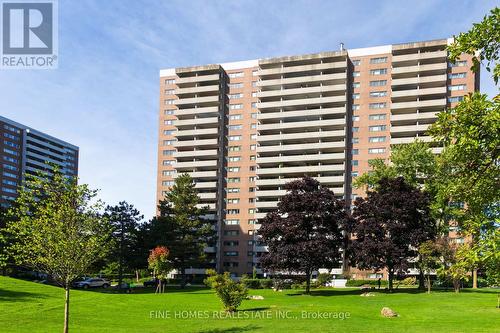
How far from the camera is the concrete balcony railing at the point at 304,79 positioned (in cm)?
11425

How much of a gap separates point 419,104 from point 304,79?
27994 mm

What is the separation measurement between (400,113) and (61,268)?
336 feet

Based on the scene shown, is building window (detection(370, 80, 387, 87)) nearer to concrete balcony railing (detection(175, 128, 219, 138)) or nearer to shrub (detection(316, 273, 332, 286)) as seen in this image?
concrete balcony railing (detection(175, 128, 219, 138))

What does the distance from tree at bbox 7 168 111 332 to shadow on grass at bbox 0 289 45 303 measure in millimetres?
15681

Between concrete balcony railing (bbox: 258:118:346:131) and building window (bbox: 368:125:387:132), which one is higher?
concrete balcony railing (bbox: 258:118:346:131)

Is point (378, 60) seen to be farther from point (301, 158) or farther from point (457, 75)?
point (301, 158)

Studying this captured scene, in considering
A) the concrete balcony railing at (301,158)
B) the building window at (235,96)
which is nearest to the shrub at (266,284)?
the concrete balcony railing at (301,158)

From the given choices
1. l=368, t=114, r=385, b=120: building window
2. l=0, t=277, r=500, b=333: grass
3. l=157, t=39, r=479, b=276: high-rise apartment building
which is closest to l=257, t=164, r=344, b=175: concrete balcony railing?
l=157, t=39, r=479, b=276: high-rise apartment building

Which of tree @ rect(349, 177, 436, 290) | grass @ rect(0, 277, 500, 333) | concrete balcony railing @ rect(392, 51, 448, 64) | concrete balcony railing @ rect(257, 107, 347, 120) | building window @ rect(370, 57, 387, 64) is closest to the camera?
grass @ rect(0, 277, 500, 333)

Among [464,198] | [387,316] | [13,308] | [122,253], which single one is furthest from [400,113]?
[464,198]

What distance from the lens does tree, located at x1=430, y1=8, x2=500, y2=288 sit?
1017 centimetres

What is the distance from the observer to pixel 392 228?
5734cm

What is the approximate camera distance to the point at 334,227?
57.9 meters

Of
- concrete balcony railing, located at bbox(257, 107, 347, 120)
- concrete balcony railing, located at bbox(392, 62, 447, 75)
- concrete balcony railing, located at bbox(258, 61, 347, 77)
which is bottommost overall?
concrete balcony railing, located at bbox(257, 107, 347, 120)
